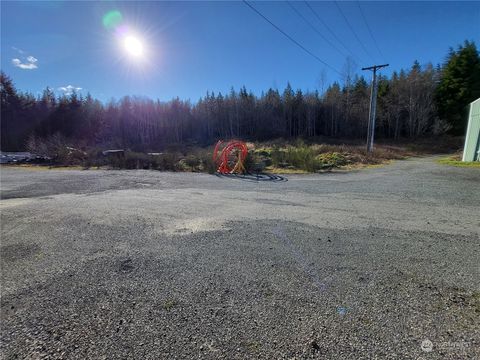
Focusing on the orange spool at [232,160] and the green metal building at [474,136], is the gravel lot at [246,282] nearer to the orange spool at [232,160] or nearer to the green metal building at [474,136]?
the orange spool at [232,160]

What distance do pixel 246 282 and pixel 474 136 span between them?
1546 cm

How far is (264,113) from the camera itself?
42250 mm

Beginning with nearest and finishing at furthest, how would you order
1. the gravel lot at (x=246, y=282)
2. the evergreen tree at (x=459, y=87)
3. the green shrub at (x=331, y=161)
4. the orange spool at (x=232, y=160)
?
the gravel lot at (x=246, y=282) < the orange spool at (x=232, y=160) < the green shrub at (x=331, y=161) < the evergreen tree at (x=459, y=87)

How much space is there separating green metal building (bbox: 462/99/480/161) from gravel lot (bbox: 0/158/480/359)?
9959 millimetres

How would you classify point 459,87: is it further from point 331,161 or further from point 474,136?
point 331,161

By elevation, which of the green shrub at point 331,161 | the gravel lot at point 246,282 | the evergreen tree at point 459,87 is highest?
the evergreen tree at point 459,87

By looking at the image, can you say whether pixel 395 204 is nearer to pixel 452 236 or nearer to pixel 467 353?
pixel 452 236

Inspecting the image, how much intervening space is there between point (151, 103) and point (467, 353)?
48362 millimetres

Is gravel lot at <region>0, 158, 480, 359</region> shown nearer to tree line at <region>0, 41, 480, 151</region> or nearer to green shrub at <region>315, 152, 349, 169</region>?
green shrub at <region>315, 152, 349, 169</region>

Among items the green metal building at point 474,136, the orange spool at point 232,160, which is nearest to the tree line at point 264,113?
the orange spool at point 232,160

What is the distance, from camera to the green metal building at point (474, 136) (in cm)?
1222

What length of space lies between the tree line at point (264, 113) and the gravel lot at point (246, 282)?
92.0 feet

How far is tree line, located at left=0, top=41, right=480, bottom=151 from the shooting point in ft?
114

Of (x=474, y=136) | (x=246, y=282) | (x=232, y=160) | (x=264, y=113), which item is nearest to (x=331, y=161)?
(x=232, y=160)
